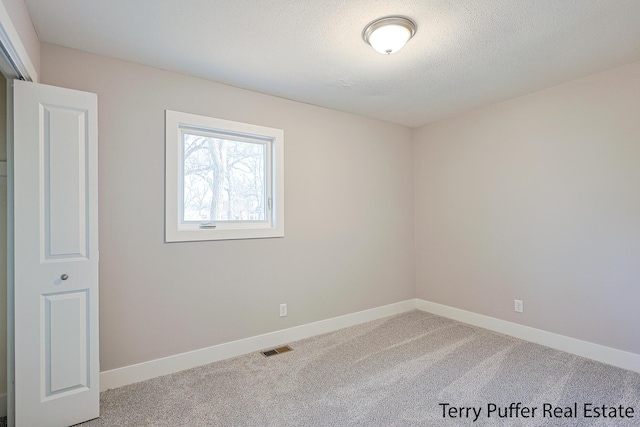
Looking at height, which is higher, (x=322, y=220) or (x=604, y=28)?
(x=604, y=28)

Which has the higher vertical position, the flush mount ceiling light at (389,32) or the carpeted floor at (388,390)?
the flush mount ceiling light at (389,32)

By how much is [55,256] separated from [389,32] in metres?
2.44

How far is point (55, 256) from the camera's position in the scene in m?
1.95

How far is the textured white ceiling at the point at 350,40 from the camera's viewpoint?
6.26 feet

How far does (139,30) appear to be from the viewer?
2.12 meters

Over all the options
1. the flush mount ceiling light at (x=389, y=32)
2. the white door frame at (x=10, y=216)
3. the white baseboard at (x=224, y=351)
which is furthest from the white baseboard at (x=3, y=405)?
the flush mount ceiling light at (x=389, y=32)

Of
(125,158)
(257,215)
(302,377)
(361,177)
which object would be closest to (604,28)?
(361,177)

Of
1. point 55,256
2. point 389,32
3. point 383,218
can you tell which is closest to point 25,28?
point 55,256

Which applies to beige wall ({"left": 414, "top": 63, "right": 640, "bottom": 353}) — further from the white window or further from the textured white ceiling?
the white window

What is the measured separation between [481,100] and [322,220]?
208cm

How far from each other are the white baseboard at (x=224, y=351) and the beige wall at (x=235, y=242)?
6cm

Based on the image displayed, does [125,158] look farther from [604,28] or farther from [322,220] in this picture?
[604,28]

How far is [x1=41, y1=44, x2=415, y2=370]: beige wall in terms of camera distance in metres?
2.45

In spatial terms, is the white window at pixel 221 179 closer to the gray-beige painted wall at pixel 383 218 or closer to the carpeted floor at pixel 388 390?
the gray-beige painted wall at pixel 383 218
